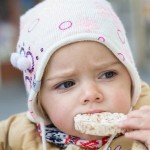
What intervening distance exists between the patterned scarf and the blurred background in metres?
3.14

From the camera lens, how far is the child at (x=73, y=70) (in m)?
1.30

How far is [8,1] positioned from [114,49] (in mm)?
5133

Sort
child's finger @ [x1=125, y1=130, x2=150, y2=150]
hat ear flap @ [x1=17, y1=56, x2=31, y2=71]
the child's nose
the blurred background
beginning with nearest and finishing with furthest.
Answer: child's finger @ [x1=125, y1=130, x2=150, y2=150]
the child's nose
hat ear flap @ [x1=17, y1=56, x2=31, y2=71]
the blurred background

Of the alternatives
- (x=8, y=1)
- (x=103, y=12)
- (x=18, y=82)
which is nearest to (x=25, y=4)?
(x=8, y=1)

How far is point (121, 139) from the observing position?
133cm

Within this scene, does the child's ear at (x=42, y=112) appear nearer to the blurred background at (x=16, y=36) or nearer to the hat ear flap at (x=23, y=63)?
the hat ear flap at (x=23, y=63)

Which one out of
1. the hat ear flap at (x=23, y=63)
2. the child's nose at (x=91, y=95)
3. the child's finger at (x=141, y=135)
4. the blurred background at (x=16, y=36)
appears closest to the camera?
the child's finger at (x=141, y=135)

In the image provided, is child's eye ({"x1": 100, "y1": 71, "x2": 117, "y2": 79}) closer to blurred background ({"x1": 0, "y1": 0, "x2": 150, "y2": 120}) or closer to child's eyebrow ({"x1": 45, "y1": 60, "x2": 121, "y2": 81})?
child's eyebrow ({"x1": 45, "y1": 60, "x2": 121, "y2": 81})

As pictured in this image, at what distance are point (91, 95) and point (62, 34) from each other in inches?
8.0

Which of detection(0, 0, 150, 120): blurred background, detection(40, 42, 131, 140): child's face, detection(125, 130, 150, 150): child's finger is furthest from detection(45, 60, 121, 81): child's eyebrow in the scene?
detection(0, 0, 150, 120): blurred background

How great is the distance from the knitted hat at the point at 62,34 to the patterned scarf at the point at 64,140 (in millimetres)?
52

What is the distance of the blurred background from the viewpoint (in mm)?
5453

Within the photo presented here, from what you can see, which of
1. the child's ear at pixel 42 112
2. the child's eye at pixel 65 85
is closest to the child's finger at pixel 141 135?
the child's eye at pixel 65 85


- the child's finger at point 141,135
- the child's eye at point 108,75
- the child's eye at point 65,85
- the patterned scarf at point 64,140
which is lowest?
the patterned scarf at point 64,140
